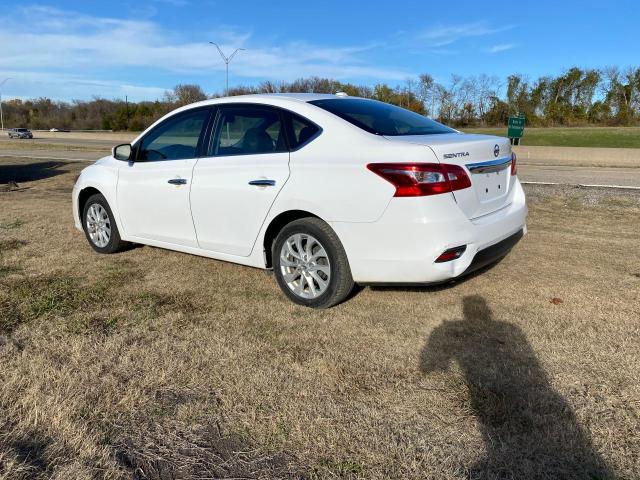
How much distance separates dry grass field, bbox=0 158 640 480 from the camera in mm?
2344

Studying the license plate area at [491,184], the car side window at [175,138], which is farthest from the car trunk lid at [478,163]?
the car side window at [175,138]

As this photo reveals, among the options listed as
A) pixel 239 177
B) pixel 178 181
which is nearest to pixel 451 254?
pixel 239 177

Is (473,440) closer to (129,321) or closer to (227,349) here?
(227,349)

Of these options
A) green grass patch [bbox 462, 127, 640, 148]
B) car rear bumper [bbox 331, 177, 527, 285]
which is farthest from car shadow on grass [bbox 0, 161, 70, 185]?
green grass patch [bbox 462, 127, 640, 148]

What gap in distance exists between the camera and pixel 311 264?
4039 millimetres

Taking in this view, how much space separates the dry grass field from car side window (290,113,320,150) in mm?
1306

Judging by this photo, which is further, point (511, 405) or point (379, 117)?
point (379, 117)

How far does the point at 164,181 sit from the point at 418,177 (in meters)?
2.55

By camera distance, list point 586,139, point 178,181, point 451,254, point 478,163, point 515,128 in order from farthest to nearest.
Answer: point 586,139
point 515,128
point 178,181
point 478,163
point 451,254

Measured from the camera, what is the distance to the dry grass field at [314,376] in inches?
92.3

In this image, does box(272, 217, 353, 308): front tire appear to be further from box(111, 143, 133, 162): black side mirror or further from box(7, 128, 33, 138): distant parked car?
box(7, 128, 33, 138): distant parked car

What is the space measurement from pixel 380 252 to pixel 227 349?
4.03 feet

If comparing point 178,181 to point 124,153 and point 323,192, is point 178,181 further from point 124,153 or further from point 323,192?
point 323,192

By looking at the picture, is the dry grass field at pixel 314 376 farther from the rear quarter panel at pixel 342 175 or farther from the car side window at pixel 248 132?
the car side window at pixel 248 132
